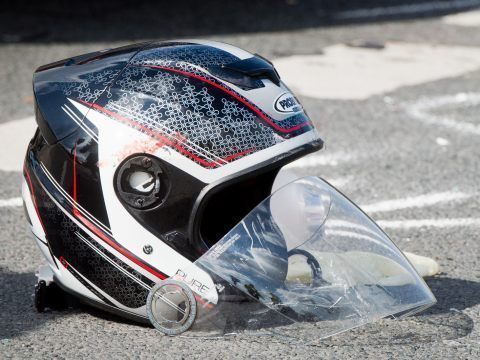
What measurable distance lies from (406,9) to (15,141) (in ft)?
17.7

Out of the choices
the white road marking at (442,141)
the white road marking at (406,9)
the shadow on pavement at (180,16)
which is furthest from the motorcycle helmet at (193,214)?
the white road marking at (406,9)

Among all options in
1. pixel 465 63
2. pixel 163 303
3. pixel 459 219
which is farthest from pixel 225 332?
pixel 465 63

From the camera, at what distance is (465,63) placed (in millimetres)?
7742

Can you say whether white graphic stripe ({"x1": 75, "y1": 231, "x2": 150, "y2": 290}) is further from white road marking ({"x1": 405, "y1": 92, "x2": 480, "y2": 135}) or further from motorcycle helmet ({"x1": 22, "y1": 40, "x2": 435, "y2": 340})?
white road marking ({"x1": 405, "y1": 92, "x2": 480, "y2": 135})

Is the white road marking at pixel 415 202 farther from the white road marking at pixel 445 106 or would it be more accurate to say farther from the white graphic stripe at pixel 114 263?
the white graphic stripe at pixel 114 263

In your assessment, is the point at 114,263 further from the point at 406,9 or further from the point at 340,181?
the point at 406,9

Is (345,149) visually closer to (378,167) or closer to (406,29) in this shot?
(378,167)

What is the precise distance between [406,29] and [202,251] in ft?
20.1

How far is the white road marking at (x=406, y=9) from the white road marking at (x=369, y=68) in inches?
50.5

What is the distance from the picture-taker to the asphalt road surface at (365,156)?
3264 mm

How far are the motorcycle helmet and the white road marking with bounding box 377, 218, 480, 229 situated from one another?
1.22m

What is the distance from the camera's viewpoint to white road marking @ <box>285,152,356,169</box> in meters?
5.47

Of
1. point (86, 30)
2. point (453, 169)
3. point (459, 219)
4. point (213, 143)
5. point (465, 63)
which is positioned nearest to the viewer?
point (213, 143)

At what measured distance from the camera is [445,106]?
6.60 m
